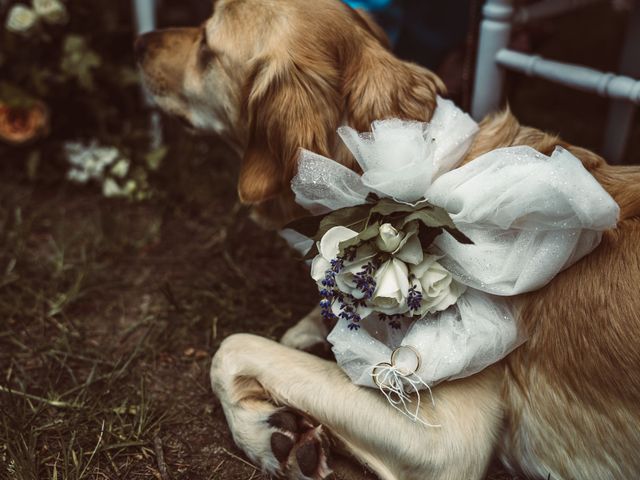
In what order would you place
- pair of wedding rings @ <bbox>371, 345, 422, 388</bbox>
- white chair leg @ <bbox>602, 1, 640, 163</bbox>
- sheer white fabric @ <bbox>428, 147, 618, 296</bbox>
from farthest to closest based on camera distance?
white chair leg @ <bbox>602, 1, 640, 163</bbox>, pair of wedding rings @ <bbox>371, 345, 422, 388</bbox>, sheer white fabric @ <bbox>428, 147, 618, 296</bbox>

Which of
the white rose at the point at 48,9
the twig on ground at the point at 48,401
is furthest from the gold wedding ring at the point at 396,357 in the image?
the white rose at the point at 48,9

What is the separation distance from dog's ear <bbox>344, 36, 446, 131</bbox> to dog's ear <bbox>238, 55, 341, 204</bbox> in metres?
0.05

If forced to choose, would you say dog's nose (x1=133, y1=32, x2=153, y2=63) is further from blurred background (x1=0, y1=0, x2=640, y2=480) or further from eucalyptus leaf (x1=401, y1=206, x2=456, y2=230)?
eucalyptus leaf (x1=401, y1=206, x2=456, y2=230)

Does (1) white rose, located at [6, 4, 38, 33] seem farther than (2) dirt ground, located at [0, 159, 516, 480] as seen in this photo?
Yes

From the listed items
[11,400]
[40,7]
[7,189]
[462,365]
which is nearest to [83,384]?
[11,400]

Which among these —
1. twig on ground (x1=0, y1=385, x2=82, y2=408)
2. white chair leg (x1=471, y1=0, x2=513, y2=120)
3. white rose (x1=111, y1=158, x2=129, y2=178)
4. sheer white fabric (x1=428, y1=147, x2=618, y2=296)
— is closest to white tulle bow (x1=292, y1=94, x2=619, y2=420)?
sheer white fabric (x1=428, y1=147, x2=618, y2=296)

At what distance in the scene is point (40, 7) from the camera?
2.91m

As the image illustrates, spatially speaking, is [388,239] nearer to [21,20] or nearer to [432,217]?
[432,217]

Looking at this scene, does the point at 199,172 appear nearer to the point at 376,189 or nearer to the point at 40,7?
the point at 40,7

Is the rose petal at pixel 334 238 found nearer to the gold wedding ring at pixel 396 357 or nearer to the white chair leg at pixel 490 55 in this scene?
the gold wedding ring at pixel 396 357

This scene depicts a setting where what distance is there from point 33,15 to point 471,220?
2.30 meters

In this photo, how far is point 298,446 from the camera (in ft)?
5.22

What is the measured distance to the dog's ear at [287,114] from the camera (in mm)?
1723

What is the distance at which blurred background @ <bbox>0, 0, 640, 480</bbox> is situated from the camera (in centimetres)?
179
